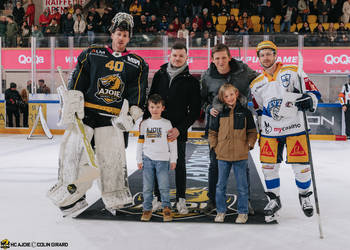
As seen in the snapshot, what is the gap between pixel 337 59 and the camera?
10.3 metres

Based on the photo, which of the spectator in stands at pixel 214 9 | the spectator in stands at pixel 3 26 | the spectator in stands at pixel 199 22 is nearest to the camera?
the spectator in stands at pixel 3 26

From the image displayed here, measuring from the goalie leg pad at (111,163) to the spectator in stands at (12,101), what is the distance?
8.12 metres

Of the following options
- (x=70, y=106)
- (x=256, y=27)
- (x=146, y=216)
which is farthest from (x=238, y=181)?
(x=256, y=27)

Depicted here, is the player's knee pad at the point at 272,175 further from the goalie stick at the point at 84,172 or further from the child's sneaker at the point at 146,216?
the goalie stick at the point at 84,172

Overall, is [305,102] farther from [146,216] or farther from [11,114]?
[11,114]

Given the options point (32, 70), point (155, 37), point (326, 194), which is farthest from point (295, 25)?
point (326, 194)

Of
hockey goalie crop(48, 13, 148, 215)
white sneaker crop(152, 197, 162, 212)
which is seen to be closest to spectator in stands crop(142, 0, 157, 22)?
hockey goalie crop(48, 13, 148, 215)

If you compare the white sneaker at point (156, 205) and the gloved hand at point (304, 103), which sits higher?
the gloved hand at point (304, 103)

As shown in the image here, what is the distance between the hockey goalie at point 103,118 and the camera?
133 inches

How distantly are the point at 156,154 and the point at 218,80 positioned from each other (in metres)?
0.86

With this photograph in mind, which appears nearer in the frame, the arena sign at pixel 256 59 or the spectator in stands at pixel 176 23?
the arena sign at pixel 256 59

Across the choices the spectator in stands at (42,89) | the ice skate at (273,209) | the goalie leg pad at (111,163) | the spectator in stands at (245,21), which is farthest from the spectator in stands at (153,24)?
the ice skate at (273,209)

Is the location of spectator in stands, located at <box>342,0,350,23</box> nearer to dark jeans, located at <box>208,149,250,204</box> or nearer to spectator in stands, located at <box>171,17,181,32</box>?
spectator in stands, located at <box>171,17,181,32</box>

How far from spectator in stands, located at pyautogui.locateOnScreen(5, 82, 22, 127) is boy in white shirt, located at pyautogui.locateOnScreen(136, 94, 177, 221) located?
822 cm
